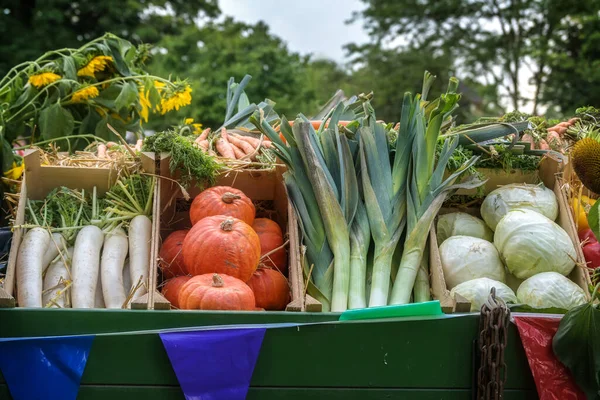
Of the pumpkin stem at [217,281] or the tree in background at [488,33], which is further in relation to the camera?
the tree in background at [488,33]

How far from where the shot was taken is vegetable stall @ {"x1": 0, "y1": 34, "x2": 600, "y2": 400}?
233cm

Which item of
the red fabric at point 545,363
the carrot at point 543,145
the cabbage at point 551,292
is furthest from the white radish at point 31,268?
the carrot at point 543,145

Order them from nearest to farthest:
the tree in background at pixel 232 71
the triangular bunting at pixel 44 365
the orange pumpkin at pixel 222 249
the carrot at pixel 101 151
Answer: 1. the triangular bunting at pixel 44 365
2. the orange pumpkin at pixel 222 249
3. the carrot at pixel 101 151
4. the tree in background at pixel 232 71

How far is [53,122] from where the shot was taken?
4.36 m

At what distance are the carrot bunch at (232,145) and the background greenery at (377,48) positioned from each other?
8.62 meters

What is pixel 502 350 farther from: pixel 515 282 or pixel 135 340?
pixel 135 340

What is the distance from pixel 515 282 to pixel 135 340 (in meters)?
1.69

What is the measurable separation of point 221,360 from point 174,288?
1.91ft

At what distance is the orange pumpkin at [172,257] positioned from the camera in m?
2.97

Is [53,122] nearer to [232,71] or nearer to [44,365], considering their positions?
[44,365]

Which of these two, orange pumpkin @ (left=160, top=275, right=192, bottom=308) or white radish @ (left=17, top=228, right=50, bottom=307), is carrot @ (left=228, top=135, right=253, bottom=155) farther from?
white radish @ (left=17, top=228, right=50, bottom=307)

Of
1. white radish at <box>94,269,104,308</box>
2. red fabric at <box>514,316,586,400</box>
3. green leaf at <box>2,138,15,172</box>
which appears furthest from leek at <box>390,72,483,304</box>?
green leaf at <box>2,138,15,172</box>

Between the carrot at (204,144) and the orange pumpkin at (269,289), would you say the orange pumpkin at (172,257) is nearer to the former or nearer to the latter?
the orange pumpkin at (269,289)

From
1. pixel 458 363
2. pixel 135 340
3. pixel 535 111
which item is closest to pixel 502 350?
pixel 458 363
